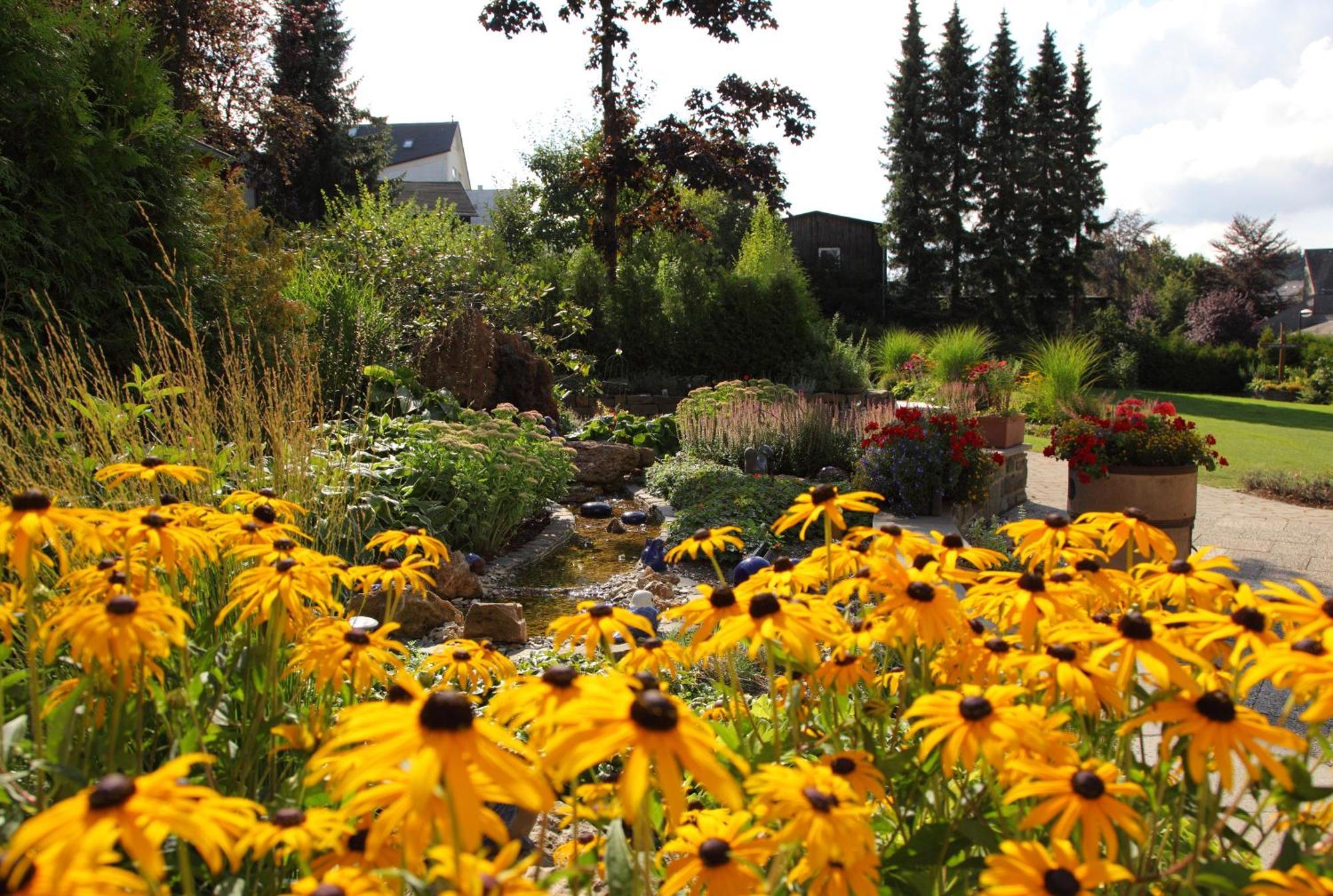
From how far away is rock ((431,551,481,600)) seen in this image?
14.0 feet

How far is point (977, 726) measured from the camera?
3.35 feet

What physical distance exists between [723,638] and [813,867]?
12.3 inches

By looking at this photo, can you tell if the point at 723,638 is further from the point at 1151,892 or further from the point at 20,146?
the point at 20,146

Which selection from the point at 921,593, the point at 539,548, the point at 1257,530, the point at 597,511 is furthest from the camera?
the point at 597,511

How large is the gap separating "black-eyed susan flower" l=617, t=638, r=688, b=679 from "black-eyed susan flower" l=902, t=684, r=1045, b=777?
1.38ft

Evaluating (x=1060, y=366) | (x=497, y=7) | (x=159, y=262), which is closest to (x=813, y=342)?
(x=1060, y=366)

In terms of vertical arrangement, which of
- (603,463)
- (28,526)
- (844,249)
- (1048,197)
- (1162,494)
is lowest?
(603,463)

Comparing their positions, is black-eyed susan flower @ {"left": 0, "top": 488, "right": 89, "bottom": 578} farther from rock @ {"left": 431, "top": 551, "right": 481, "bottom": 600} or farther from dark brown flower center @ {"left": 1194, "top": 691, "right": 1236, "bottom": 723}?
rock @ {"left": 431, "top": 551, "right": 481, "bottom": 600}

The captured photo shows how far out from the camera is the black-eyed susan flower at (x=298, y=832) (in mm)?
871

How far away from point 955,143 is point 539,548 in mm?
24012

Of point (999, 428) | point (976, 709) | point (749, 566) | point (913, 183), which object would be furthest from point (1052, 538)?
point (913, 183)

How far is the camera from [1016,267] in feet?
81.8

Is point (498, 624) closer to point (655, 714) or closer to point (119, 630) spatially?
point (119, 630)

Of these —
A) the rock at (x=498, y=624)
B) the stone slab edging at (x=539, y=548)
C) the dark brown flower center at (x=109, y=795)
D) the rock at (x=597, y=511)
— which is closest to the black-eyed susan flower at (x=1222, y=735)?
the dark brown flower center at (x=109, y=795)
